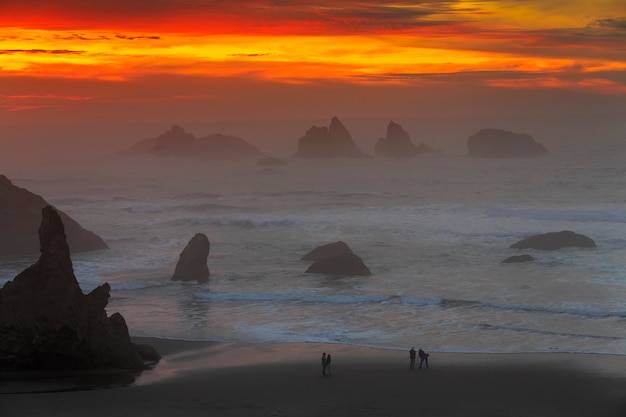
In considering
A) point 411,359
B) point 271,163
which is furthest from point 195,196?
point 411,359

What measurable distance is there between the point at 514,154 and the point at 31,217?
127 meters

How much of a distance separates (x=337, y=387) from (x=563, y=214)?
62736 mm

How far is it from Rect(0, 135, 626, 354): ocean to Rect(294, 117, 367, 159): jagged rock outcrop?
140ft

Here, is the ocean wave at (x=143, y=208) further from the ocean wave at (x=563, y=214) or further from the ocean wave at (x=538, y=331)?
the ocean wave at (x=538, y=331)

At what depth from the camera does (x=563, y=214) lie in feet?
293

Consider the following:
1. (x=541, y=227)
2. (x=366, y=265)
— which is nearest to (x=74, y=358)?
(x=366, y=265)


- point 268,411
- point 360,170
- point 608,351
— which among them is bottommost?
point 268,411

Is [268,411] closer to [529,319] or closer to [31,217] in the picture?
[529,319]

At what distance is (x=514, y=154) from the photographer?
177625mm

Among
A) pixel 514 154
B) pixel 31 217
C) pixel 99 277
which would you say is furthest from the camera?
pixel 514 154

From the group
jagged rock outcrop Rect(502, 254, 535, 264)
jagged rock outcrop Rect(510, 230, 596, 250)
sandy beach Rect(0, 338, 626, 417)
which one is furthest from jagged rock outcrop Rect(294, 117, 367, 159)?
sandy beach Rect(0, 338, 626, 417)

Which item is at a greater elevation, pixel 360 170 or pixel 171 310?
pixel 360 170

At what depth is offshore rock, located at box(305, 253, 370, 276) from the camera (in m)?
53.0

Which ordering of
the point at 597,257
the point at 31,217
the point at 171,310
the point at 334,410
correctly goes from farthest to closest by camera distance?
the point at 31,217
the point at 597,257
the point at 171,310
the point at 334,410
